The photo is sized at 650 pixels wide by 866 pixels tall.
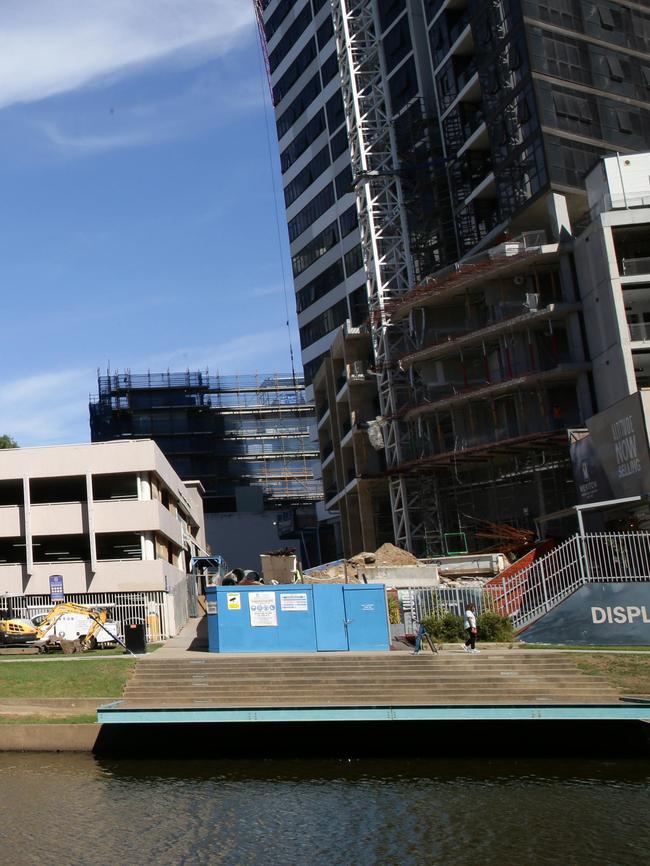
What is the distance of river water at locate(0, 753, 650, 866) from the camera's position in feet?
57.3

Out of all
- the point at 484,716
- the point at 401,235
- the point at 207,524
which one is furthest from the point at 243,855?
the point at 207,524

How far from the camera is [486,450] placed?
62312 millimetres

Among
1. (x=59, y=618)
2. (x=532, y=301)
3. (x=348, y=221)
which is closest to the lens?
(x=59, y=618)

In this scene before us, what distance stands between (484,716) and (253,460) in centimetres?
9853

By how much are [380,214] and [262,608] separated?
2085 inches

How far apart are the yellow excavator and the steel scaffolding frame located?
108 ft

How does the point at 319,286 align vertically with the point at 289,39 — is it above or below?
below

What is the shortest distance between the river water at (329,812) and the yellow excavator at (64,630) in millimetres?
14101

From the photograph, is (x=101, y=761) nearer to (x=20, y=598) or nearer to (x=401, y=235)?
(x=20, y=598)

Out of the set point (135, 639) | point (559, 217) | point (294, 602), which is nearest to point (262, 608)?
point (294, 602)

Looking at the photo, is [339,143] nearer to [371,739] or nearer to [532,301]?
[532,301]

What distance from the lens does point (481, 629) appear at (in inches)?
1339

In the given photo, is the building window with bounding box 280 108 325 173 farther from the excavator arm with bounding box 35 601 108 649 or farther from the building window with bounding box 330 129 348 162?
the excavator arm with bounding box 35 601 108 649

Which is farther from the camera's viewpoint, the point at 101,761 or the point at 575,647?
the point at 575,647
